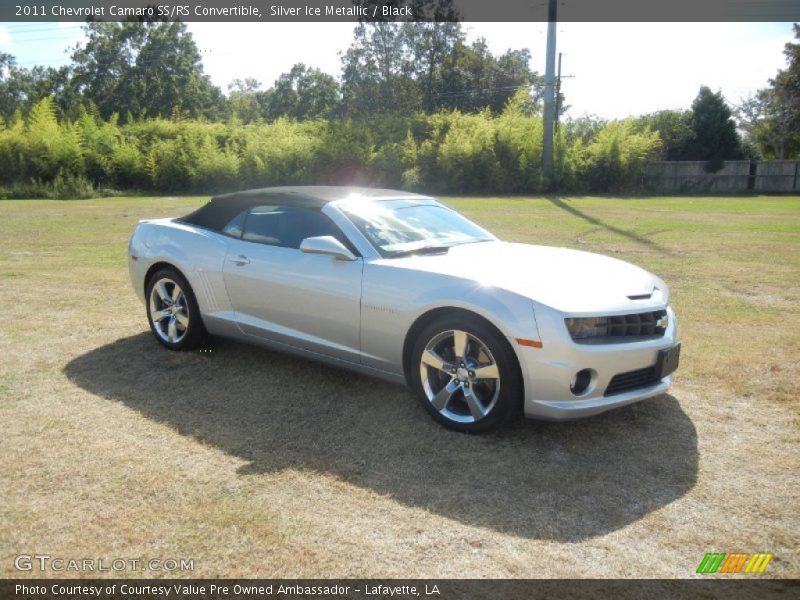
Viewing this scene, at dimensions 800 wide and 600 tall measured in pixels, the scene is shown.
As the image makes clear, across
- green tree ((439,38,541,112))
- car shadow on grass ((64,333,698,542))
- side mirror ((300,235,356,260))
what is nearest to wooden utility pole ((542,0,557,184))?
car shadow on grass ((64,333,698,542))

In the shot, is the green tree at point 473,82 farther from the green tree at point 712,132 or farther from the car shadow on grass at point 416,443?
the car shadow on grass at point 416,443

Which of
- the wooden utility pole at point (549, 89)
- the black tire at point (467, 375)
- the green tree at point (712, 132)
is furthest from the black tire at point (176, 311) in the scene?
the green tree at point (712, 132)

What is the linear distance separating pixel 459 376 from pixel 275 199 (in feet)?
7.15

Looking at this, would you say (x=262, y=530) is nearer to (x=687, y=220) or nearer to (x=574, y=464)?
(x=574, y=464)

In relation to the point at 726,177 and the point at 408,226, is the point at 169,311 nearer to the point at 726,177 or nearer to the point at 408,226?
the point at 408,226

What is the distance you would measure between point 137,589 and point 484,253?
291 cm

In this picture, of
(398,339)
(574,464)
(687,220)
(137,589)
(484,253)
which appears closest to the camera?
(137,589)

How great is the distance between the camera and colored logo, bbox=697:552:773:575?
8.91 feet

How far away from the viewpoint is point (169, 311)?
5.59 m

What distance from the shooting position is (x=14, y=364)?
17.2 feet

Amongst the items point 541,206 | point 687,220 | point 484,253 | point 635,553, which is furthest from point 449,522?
point 541,206

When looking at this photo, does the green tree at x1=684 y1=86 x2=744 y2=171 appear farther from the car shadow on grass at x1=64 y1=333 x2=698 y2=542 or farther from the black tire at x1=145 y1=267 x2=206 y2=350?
the black tire at x1=145 y1=267 x2=206 y2=350

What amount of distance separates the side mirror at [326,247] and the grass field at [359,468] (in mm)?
999

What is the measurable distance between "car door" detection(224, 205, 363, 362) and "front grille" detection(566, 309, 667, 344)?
142 centimetres
